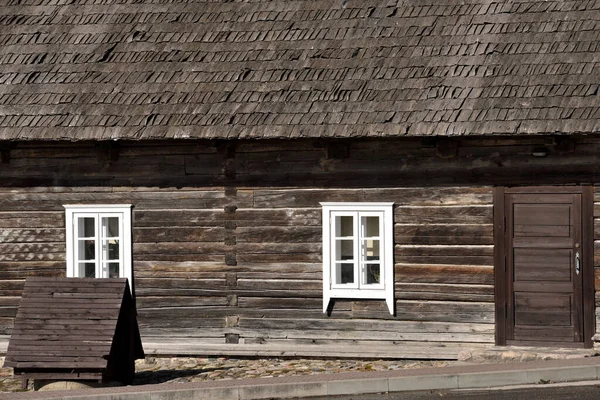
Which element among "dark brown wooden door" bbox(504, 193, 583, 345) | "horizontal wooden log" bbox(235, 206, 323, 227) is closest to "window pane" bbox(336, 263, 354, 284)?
"horizontal wooden log" bbox(235, 206, 323, 227)

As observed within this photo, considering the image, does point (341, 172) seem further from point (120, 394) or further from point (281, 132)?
point (120, 394)

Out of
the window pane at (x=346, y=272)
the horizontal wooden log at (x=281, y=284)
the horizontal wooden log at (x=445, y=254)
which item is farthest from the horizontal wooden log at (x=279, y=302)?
the horizontal wooden log at (x=445, y=254)

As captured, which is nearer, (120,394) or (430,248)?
(120,394)

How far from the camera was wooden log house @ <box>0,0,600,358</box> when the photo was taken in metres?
12.7

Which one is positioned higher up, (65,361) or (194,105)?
(194,105)

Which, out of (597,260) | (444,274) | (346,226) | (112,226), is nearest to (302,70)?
(346,226)

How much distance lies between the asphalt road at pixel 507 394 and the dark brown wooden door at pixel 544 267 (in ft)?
6.99

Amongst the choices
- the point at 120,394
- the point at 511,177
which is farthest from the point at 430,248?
the point at 120,394

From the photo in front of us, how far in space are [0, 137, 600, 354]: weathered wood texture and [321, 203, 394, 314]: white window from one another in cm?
10

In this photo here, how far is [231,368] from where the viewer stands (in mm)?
12953

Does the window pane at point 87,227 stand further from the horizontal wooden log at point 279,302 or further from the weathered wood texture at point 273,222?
the horizontal wooden log at point 279,302

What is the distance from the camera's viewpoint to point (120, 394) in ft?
35.1

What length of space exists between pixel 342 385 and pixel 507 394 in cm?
145

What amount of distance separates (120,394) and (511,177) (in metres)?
4.84
